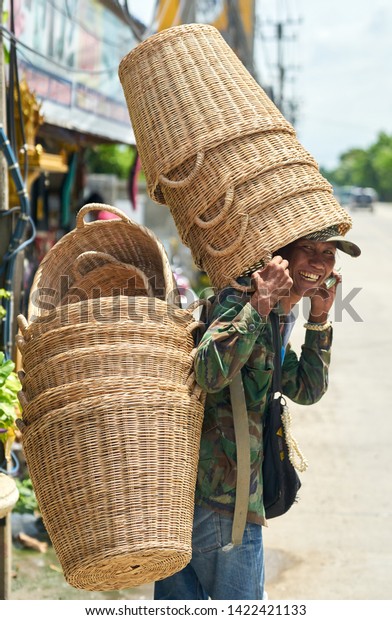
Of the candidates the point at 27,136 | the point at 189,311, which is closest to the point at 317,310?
the point at 189,311

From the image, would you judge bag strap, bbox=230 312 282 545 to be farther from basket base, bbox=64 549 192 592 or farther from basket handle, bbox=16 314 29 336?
basket handle, bbox=16 314 29 336

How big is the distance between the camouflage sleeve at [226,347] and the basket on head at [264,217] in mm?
213

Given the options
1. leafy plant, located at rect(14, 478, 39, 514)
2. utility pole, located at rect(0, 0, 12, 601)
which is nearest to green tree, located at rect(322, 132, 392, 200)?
leafy plant, located at rect(14, 478, 39, 514)

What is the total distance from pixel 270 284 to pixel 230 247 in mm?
249

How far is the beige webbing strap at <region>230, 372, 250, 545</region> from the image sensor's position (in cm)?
275

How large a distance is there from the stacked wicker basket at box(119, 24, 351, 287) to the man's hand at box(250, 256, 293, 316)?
123 millimetres

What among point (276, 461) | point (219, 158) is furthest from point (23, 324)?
point (276, 461)

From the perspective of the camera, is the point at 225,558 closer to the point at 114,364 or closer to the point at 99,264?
the point at 114,364

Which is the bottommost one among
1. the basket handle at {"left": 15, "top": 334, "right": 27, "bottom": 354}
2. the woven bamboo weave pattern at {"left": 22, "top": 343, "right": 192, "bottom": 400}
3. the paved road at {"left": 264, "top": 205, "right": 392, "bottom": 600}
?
the paved road at {"left": 264, "top": 205, "right": 392, "bottom": 600}

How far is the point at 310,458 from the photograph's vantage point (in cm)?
672

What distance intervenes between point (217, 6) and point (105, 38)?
7068 mm

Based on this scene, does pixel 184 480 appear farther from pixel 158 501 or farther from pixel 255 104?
pixel 255 104

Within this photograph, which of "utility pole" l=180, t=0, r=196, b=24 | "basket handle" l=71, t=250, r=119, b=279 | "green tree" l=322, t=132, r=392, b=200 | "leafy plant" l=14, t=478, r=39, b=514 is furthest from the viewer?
"green tree" l=322, t=132, r=392, b=200

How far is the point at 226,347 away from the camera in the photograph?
2.62 m
